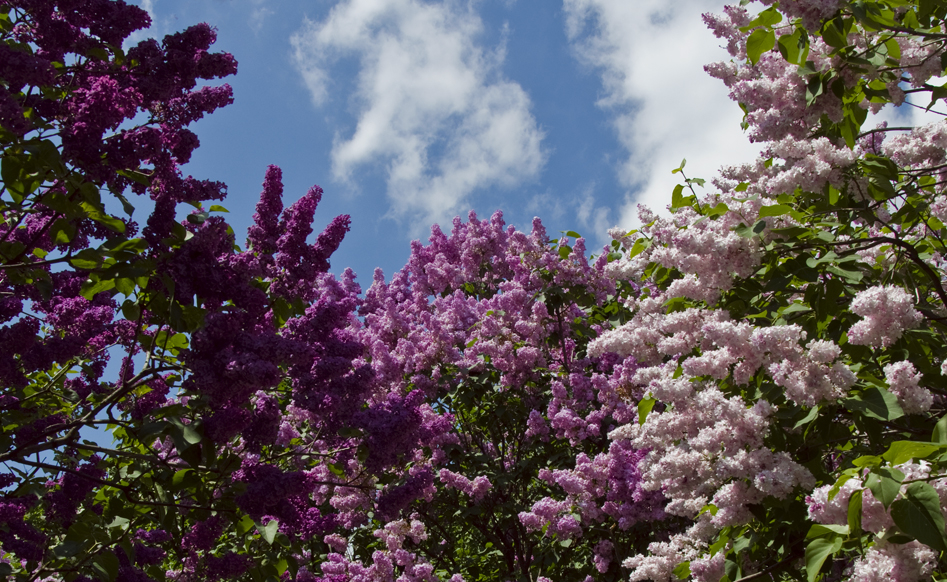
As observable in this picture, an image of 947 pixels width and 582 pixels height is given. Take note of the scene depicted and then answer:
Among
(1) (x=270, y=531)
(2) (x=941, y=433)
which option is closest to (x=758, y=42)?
(2) (x=941, y=433)

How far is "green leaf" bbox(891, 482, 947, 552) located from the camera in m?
2.00

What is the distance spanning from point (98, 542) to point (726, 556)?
12.4 feet

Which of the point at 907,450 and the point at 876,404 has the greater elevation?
the point at 876,404

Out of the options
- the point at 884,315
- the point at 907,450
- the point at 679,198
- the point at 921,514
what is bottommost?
the point at 921,514

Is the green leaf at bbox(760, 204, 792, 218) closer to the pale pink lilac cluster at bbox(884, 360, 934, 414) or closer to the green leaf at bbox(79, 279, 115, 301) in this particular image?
the pale pink lilac cluster at bbox(884, 360, 934, 414)

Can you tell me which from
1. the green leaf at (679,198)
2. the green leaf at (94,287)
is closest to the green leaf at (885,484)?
the green leaf at (679,198)

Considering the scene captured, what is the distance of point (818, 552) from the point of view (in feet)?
7.34

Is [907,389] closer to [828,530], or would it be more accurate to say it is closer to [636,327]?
[828,530]

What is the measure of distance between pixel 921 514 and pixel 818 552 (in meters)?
0.36

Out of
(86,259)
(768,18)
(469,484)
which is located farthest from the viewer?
(469,484)

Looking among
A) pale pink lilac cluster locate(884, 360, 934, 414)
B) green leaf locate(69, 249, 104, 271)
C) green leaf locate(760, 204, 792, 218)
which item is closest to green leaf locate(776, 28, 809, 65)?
green leaf locate(760, 204, 792, 218)

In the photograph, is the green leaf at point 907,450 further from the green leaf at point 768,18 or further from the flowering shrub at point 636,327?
the green leaf at point 768,18

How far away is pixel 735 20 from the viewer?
437cm

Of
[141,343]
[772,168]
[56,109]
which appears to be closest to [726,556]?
[772,168]
